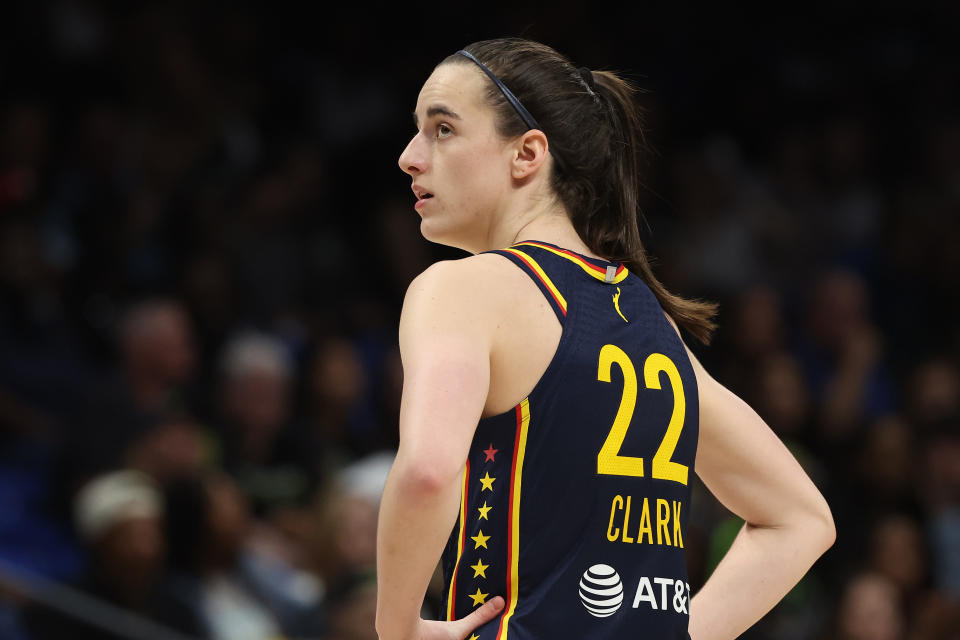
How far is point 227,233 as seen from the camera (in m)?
6.67

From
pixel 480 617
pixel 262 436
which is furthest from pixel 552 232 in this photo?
pixel 262 436

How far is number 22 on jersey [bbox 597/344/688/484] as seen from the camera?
196 centimetres

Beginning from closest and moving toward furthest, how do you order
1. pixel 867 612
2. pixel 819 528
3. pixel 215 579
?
pixel 819 528 < pixel 215 579 < pixel 867 612

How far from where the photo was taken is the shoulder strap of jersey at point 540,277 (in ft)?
6.52

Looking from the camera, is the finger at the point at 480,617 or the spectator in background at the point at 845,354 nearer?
the finger at the point at 480,617

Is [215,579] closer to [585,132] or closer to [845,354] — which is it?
[585,132]

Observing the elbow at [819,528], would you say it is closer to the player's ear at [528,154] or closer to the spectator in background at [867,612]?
the player's ear at [528,154]

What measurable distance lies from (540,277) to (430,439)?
14.2 inches

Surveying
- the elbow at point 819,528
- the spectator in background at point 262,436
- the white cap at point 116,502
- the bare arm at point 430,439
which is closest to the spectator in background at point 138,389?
the spectator in background at point 262,436

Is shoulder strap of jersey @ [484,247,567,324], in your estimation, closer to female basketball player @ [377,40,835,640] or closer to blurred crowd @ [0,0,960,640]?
female basketball player @ [377,40,835,640]

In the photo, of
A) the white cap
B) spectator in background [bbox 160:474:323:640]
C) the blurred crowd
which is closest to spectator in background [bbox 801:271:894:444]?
the blurred crowd

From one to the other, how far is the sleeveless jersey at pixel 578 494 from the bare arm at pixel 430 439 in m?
0.08

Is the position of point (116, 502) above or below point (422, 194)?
below

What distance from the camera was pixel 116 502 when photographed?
187 inches
